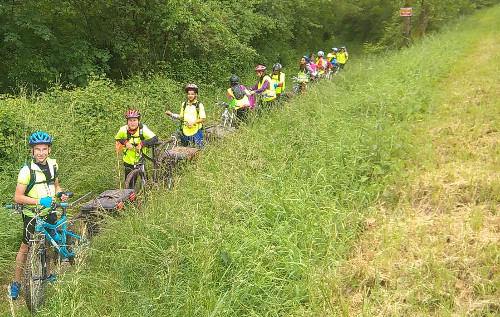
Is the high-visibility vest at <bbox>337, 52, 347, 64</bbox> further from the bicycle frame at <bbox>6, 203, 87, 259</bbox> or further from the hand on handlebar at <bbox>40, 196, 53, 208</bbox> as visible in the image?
the hand on handlebar at <bbox>40, 196, 53, 208</bbox>

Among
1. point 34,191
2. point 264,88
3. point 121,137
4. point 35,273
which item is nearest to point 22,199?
point 34,191

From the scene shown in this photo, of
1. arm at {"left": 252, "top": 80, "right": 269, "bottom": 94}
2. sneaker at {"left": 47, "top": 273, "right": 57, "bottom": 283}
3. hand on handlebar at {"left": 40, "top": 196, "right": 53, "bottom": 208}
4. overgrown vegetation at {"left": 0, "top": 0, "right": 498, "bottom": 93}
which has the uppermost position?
overgrown vegetation at {"left": 0, "top": 0, "right": 498, "bottom": 93}

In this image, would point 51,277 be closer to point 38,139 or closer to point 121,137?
point 38,139

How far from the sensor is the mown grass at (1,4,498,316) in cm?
340

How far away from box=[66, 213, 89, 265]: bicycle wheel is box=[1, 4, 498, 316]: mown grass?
0.62 feet

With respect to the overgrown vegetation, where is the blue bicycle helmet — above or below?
below

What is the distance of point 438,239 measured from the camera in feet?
12.5

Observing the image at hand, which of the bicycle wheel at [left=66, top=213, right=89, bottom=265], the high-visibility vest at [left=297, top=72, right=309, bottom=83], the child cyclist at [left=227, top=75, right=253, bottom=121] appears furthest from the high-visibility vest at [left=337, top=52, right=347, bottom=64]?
the bicycle wheel at [left=66, top=213, right=89, bottom=265]

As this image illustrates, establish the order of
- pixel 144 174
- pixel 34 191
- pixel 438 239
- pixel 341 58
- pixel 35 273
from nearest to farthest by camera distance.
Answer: pixel 438 239
pixel 35 273
pixel 34 191
pixel 144 174
pixel 341 58

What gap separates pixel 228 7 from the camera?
18.0 meters

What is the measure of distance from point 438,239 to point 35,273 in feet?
13.4

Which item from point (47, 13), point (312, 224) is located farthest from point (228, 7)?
point (312, 224)

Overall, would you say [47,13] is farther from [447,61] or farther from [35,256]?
[447,61]

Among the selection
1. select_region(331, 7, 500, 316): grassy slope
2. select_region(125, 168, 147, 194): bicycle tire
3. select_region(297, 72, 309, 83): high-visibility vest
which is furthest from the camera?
select_region(297, 72, 309, 83): high-visibility vest
